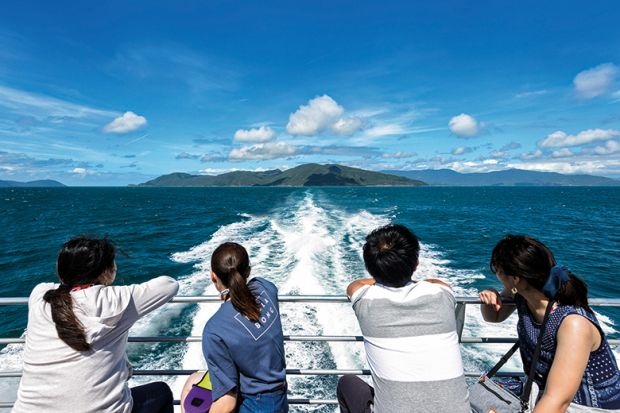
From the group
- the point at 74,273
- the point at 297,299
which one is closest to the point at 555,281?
the point at 297,299

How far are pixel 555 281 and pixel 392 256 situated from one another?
0.90m

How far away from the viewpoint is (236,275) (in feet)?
6.81

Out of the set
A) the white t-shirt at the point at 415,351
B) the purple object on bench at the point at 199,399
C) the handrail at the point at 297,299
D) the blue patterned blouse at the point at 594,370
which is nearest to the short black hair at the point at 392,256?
the white t-shirt at the point at 415,351

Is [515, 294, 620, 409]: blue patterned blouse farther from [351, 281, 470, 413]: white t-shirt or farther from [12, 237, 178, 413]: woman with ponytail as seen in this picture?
[12, 237, 178, 413]: woman with ponytail

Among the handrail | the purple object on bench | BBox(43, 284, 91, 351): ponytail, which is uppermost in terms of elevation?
BBox(43, 284, 91, 351): ponytail

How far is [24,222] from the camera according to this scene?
34.9 metres

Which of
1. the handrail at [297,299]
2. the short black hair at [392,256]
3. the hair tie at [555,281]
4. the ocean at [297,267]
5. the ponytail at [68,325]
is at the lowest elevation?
the ocean at [297,267]

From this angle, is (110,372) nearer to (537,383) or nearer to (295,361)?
(537,383)

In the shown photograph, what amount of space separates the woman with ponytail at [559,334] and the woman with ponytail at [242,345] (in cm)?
148

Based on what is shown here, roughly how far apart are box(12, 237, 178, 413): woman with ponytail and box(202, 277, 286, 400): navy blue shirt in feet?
1.65

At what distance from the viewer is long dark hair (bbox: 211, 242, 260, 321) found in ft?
6.57

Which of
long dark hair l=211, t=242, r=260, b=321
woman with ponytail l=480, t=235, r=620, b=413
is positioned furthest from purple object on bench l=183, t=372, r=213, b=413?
woman with ponytail l=480, t=235, r=620, b=413

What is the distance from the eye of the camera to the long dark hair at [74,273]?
1.76 meters

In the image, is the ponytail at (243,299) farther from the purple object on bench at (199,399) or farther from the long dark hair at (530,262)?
the long dark hair at (530,262)
